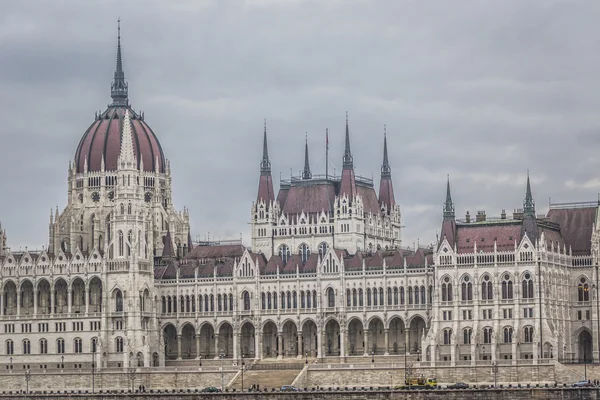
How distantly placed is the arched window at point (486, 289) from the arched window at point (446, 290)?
11.2ft

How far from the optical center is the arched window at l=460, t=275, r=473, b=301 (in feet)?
598

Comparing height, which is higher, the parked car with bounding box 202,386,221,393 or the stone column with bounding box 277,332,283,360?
the stone column with bounding box 277,332,283,360

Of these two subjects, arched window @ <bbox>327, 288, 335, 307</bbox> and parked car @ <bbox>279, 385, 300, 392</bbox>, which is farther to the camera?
arched window @ <bbox>327, 288, 335, 307</bbox>

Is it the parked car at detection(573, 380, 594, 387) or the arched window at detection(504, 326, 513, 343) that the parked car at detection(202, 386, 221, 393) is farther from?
the parked car at detection(573, 380, 594, 387)

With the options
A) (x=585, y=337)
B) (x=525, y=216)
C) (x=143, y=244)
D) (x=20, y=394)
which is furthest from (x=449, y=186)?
(x=20, y=394)

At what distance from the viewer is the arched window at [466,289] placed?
182m

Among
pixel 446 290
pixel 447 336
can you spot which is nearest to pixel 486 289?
pixel 446 290

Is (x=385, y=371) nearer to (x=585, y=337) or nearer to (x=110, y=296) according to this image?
(x=585, y=337)

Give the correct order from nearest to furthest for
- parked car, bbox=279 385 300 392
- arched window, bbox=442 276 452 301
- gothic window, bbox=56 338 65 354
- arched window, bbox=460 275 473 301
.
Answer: parked car, bbox=279 385 300 392 → arched window, bbox=460 275 473 301 → arched window, bbox=442 276 452 301 → gothic window, bbox=56 338 65 354

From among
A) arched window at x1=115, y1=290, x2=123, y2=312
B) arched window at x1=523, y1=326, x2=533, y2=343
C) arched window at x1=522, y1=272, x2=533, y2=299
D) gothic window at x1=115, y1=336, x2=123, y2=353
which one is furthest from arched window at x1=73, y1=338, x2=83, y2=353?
arched window at x1=522, y1=272, x2=533, y2=299

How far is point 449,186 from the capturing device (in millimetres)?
186375

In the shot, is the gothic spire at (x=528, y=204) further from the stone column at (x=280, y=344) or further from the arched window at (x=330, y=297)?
the stone column at (x=280, y=344)

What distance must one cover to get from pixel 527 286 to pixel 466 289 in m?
6.55

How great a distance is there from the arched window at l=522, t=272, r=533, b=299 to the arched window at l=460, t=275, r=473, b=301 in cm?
557
